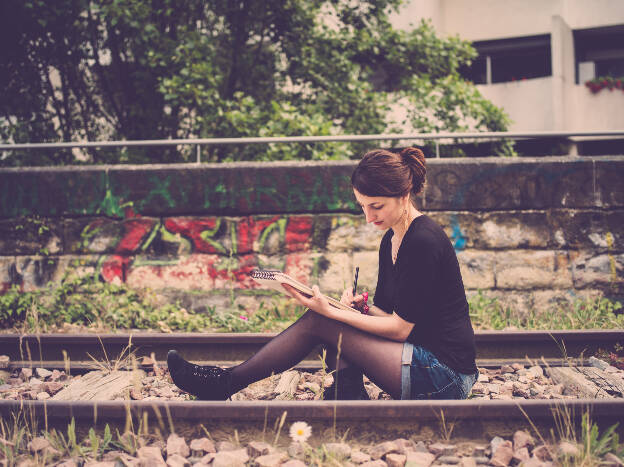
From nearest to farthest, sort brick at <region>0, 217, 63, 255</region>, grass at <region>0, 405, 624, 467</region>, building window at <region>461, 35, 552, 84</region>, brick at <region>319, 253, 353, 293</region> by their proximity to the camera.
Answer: grass at <region>0, 405, 624, 467</region> < brick at <region>319, 253, 353, 293</region> < brick at <region>0, 217, 63, 255</region> < building window at <region>461, 35, 552, 84</region>

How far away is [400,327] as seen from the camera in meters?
2.59

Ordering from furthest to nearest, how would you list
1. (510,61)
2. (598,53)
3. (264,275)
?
(510,61) → (598,53) → (264,275)

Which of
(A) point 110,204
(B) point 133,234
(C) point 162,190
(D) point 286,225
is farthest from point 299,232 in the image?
(A) point 110,204

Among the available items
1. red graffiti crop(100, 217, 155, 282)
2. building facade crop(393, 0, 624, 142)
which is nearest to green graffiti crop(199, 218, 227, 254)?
Result: red graffiti crop(100, 217, 155, 282)

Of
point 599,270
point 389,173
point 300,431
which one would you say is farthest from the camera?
point 599,270

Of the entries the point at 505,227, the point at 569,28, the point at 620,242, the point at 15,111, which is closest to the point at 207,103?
the point at 15,111

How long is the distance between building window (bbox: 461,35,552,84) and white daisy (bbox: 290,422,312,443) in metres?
13.7

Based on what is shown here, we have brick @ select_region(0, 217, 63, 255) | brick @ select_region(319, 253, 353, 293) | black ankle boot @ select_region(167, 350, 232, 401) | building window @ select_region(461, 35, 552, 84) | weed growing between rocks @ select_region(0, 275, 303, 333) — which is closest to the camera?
black ankle boot @ select_region(167, 350, 232, 401)

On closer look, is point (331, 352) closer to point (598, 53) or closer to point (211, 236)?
point (211, 236)

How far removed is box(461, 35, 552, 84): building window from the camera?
14469 millimetres

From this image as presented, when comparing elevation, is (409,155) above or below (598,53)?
below

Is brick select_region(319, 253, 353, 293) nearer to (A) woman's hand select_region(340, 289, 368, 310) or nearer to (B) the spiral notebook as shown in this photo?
(A) woman's hand select_region(340, 289, 368, 310)

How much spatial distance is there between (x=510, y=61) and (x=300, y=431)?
14.7 m

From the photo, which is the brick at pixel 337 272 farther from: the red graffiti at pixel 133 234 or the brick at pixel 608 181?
the brick at pixel 608 181
